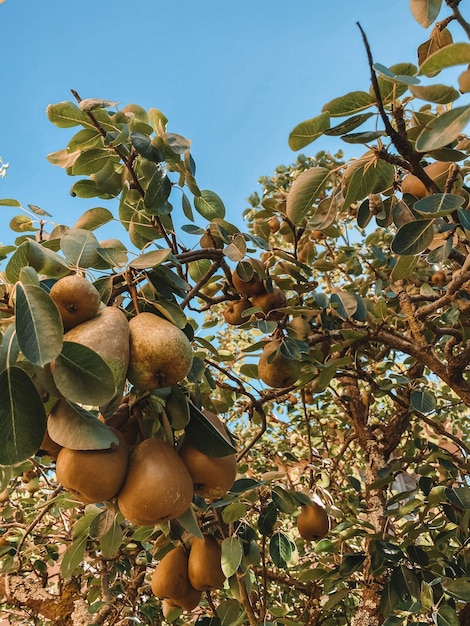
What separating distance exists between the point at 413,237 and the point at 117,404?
833mm

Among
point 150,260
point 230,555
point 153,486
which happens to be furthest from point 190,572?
point 150,260

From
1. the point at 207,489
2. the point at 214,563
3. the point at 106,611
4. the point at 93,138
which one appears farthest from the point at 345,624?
the point at 93,138

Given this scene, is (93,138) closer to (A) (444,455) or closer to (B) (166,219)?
(B) (166,219)

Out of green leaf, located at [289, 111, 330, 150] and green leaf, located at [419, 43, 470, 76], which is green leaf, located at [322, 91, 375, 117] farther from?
green leaf, located at [419, 43, 470, 76]

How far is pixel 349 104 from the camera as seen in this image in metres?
1.17

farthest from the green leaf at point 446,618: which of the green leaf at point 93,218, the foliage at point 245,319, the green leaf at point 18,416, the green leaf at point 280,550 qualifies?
the green leaf at point 93,218

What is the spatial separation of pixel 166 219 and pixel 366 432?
174cm

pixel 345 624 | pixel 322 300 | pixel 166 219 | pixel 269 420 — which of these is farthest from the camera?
pixel 269 420

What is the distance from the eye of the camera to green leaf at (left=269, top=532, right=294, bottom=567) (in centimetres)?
186

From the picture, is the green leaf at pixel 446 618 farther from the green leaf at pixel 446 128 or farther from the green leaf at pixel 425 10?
the green leaf at pixel 425 10

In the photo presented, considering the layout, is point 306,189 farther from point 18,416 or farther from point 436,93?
point 18,416

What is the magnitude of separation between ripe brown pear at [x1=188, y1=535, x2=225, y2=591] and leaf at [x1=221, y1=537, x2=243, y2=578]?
74 millimetres

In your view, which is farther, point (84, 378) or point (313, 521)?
point (313, 521)

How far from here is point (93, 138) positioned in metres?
1.51
